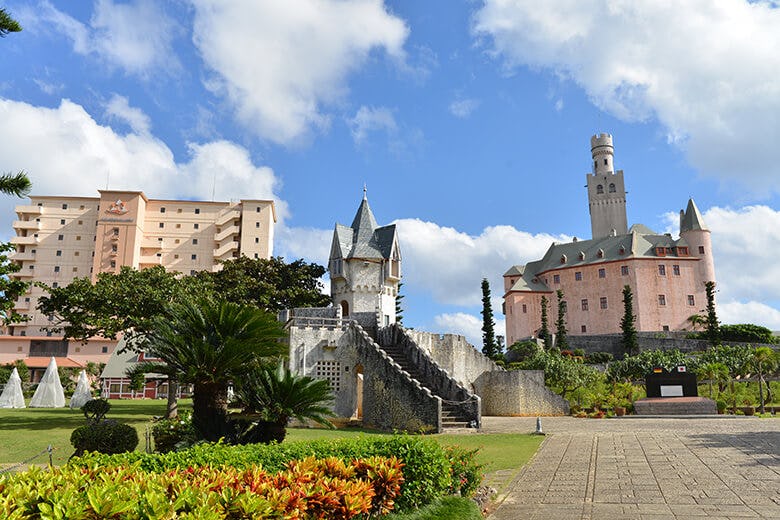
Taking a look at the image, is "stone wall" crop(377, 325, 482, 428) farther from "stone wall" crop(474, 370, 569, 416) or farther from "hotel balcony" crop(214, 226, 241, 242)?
"hotel balcony" crop(214, 226, 241, 242)

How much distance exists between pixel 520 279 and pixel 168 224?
5129 cm

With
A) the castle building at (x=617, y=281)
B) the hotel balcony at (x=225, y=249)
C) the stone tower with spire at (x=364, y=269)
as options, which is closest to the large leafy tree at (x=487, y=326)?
the castle building at (x=617, y=281)

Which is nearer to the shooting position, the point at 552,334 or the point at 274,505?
the point at 274,505

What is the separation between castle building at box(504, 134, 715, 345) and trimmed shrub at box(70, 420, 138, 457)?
6366 centimetres

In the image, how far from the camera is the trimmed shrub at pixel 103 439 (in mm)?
13156

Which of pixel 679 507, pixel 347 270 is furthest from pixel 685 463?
pixel 347 270

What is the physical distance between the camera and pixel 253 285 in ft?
141

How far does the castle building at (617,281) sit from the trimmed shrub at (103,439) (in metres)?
63.7

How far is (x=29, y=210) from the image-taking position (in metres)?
82.4

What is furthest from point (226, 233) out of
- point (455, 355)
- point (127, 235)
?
point (455, 355)

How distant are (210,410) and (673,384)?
2684cm

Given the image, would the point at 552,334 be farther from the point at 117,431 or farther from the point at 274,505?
the point at 274,505

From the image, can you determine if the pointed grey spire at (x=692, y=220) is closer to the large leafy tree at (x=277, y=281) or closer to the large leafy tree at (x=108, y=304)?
the large leafy tree at (x=277, y=281)

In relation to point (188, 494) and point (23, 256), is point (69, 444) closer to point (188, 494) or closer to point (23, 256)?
point (188, 494)
